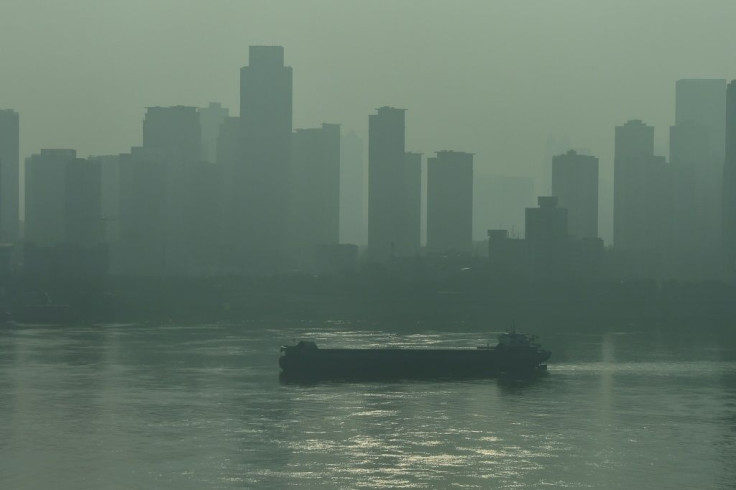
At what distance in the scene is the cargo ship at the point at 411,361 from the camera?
7488 centimetres

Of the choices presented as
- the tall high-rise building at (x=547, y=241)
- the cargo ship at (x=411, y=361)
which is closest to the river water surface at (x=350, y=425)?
the cargo ship at (x=411, y=361)

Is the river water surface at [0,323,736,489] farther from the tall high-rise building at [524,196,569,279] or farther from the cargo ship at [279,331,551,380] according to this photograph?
the tall high-rise building at [524,196,569,279]

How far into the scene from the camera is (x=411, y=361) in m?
77.3

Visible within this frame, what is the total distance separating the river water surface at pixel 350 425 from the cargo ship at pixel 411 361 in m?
2.56

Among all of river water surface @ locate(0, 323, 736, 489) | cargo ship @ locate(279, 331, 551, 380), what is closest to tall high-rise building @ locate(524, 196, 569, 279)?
river water surface @ locate(0, 323, 736, 489)

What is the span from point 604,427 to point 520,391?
13.1 metres

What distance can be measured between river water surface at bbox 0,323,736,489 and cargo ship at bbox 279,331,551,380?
8.39 ft

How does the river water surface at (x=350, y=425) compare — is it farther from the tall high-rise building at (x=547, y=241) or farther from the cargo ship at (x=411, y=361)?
the tall high-rise building at (x=547, y=241)

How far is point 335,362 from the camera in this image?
7600 centimetres

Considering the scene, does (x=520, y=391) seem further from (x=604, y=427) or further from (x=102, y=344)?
(x=102, y=344)

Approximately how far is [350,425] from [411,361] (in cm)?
2380

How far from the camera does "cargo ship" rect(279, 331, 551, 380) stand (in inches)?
2948

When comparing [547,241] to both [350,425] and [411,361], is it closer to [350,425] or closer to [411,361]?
[411,361]

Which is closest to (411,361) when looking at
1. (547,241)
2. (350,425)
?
(350,425)
